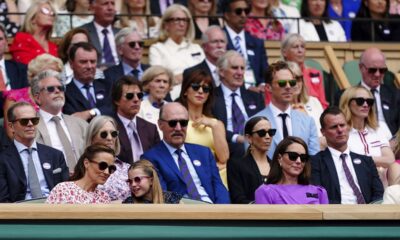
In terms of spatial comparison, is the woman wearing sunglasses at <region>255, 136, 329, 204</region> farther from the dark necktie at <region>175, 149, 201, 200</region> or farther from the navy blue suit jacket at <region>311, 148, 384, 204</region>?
the dark necktie at <region>175, 149, 201, 200</region>

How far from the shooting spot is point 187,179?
41.0ft

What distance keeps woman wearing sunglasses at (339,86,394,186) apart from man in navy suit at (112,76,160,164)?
200 cm

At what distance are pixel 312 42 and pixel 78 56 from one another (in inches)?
150

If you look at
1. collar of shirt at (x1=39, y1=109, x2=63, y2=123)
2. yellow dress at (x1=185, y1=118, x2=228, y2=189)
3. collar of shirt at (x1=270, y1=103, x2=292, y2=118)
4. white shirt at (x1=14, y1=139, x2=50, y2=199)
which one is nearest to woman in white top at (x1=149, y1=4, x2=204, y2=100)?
collar of shirt at (x1=270, y1=103, x2=292, y2=118)

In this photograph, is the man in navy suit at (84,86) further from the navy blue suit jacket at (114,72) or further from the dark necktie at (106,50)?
the dark necktie at (106,50)

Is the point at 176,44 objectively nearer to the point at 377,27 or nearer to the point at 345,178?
the point at 377,27

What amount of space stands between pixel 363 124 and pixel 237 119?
4.20 ft

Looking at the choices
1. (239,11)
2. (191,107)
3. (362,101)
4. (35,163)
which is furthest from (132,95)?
(239,11)

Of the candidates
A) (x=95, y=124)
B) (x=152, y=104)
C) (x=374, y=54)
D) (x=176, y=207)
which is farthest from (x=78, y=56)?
(x=176, y=207)

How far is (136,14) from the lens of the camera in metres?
16.5

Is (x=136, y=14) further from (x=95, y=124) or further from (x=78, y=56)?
(x=95, y=124)

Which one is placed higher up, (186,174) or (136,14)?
(136,14)

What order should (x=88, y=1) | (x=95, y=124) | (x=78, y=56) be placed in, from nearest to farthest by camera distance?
(x=95, y=124) → (x=78, y=56) → (x=88, y=1)

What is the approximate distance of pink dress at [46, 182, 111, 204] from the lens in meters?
11.0
